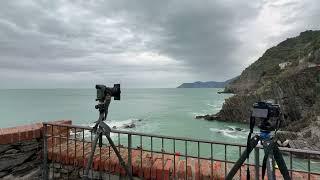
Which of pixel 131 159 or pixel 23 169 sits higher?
pixel 131 159

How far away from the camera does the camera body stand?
3.72m

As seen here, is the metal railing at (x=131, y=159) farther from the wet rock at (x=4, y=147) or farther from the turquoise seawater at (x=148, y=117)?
the turquoise seawater at (x=148, y=117)

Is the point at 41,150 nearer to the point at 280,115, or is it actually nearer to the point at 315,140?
the point at 280,115

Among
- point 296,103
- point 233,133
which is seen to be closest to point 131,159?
point 233,133

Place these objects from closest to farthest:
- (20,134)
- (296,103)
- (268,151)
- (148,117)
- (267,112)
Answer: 1. (267,112)
2. (268,151)
3. (20,134)
4. (296,103)
5. (148,117)

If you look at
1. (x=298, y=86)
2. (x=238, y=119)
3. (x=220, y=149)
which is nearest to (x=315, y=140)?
(x=220, y=149)

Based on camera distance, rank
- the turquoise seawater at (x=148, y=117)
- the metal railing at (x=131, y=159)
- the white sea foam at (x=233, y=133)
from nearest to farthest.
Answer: the metal railing at (x=131, y=159) < the white sea foam at (x=233, y=133) < the turquoise seawater at (x=148, y=117)

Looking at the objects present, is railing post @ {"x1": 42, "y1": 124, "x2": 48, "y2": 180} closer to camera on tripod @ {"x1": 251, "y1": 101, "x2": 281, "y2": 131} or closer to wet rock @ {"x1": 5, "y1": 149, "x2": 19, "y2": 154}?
wet rock @ {"x1": 5, "y1": 149, "x2": 19, "y2": 154}

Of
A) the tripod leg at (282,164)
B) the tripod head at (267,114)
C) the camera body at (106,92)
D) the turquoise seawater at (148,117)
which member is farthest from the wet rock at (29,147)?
the turquoise seawater at (148,117)

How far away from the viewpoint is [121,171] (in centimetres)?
445

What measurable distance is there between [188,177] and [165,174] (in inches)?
13.8

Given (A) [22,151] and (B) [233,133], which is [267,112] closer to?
(A) [22,151]

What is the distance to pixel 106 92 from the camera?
12.3 ft

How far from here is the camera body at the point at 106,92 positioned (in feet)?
12.2
